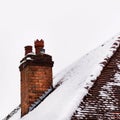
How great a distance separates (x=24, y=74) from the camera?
21.5m

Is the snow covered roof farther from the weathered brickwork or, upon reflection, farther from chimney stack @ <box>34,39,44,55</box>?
chimney stack @ <box>34,39,44,55</box>

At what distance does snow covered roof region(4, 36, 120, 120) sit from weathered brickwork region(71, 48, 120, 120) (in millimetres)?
123

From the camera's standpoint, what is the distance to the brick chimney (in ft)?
68.6

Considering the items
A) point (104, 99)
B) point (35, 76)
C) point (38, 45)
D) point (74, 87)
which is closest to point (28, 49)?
point (38, 45)

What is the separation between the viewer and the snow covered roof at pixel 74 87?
17.4 m

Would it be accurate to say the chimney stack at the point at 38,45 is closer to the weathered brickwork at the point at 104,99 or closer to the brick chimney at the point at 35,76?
the brick chimney at the point at 35,76

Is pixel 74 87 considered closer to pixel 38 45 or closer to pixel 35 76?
pixel 35 76

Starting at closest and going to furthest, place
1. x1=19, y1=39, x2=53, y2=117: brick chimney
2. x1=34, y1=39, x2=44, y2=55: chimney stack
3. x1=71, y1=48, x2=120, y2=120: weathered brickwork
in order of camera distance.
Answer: x1=71, y1=48, x2=120, y2=120: weathered brickwork, x1=19, y1=39, x2=53, y2=117: brick chimney, x1=34, y1=39, x2=44, y2=55: chimney stack

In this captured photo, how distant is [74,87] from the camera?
1844 centimetres

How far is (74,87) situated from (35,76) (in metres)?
2.71

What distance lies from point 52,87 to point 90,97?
145 inches

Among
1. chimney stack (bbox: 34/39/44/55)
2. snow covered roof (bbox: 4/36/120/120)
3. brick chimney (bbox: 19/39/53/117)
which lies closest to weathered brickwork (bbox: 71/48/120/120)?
snow covered roof (bbox: 4/36/120/120)

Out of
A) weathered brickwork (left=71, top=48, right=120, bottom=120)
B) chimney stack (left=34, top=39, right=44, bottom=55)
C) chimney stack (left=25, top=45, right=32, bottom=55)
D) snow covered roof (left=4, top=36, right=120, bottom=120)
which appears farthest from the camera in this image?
chimney stack (left=25, top=45, right=32, bottom=55)

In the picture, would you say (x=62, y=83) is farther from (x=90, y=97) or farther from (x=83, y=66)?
(x=90, y=97)
